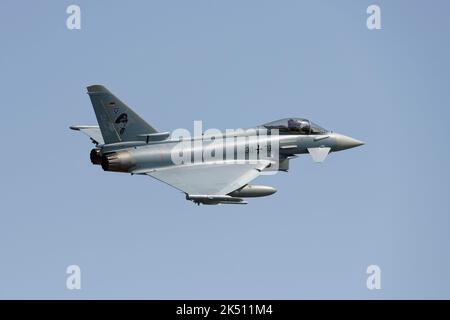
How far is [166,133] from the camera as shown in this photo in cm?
4362

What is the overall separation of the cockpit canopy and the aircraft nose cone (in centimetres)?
79

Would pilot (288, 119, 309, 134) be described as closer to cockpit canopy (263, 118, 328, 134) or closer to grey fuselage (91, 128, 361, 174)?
cockpit canopy (263, 118, 328, 134)

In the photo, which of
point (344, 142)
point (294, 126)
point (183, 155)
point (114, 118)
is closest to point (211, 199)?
point (183, 155)

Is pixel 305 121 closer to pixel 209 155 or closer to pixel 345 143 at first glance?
pixel 345 143

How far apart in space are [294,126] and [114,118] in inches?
334

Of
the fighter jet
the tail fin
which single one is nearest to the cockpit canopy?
the fighter jet

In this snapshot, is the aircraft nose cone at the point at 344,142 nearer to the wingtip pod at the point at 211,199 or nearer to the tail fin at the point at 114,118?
the wingtip pod at the point at 211,199

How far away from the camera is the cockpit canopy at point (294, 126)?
154 feet

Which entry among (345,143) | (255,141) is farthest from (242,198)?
(345,143)

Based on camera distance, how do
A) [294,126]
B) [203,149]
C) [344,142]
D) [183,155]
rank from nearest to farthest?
[183,155] < [203,149] < [294,126] < [344,142]

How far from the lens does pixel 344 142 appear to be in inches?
1889

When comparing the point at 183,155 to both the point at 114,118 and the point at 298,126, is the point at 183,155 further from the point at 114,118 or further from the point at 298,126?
the point at 298,126

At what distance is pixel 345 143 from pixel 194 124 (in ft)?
24.6

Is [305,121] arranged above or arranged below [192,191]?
above
